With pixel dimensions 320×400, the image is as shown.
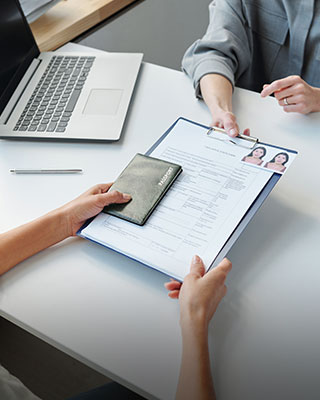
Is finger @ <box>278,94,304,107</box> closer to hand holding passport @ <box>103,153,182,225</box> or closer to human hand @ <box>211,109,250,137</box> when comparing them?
human hand @ <box>211,109,250,137</box>

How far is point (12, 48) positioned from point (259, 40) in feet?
2.17

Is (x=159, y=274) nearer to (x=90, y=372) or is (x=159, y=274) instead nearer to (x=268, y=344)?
(x=268, y=344)

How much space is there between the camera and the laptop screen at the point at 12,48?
0.95m

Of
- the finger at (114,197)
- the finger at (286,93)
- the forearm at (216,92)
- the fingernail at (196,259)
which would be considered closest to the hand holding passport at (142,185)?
the finger at (114,197)

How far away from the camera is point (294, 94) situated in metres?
0.86

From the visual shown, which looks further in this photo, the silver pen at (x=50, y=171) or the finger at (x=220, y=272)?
the silver pen at (x=50, y=171)

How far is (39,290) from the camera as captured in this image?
0.63 metres

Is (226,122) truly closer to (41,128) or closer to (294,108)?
(294,108)

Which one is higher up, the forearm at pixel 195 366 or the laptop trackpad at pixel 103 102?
the laptop trackpad at pixel 103 102

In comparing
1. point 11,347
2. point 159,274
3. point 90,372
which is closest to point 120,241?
point 159,274

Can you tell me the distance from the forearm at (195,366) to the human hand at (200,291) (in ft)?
0.04

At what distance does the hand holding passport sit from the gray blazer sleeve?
287mm

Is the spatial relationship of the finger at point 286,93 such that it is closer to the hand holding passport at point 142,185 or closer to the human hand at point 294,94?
the human hand at point 294,94

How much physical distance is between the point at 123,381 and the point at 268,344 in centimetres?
21
